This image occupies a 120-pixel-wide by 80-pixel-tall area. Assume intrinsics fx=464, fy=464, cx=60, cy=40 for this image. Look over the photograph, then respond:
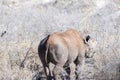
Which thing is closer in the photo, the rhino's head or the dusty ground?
the dusty ground

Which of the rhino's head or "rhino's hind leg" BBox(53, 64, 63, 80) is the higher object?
the rhino's head

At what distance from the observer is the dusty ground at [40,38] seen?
35.0ft

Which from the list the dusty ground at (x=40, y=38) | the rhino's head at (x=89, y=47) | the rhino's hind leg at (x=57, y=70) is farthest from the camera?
the rhino's head at (x=89, y=47)

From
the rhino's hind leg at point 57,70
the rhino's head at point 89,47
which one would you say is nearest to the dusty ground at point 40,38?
the rhino's head at point 89,47

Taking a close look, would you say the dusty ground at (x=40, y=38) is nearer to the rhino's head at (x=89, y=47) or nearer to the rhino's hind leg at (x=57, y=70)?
the rhino's head at (x=89, y=47)

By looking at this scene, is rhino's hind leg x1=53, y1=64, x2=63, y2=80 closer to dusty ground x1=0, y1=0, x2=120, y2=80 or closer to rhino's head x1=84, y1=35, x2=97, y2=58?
dusty ground x1=0, y1=0, x2=120, y2=80

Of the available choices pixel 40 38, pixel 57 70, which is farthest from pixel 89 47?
pixel 40 38

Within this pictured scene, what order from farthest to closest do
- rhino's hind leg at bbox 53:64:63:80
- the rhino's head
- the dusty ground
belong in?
the rhino's head, the dusty ground, rhino's hind leg at bbox 53:64:63:80

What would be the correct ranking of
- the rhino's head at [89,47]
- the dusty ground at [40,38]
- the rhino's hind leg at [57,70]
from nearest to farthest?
1. the rhino's hind leg at [57,70]
2. the dusty ground at [40,38]
3. the rhino's head at [89,47]

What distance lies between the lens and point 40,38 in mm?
13438

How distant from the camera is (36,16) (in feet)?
53.9

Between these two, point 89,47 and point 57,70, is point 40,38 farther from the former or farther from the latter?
point 57,70

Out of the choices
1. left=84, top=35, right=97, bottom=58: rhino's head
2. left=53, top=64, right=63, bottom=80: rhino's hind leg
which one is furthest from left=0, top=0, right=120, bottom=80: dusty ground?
left=53, top=64, right=63, bottom=80: rhino's hind leg

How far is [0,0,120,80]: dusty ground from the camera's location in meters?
10.7
